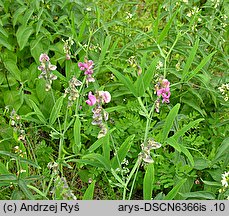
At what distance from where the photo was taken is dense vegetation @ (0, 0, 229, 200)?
87.9 inches

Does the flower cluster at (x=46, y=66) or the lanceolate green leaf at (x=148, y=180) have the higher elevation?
the flower cluster at (x=46, y=66)

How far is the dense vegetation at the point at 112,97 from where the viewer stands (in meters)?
2.23

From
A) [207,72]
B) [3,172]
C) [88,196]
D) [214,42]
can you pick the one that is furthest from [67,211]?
[214,42]

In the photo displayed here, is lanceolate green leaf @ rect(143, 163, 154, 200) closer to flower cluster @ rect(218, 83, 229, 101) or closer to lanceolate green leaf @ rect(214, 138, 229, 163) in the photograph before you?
lanceolate green leaf @ rect(214, 138, 229, 163)

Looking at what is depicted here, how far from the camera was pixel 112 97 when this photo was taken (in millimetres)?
2660

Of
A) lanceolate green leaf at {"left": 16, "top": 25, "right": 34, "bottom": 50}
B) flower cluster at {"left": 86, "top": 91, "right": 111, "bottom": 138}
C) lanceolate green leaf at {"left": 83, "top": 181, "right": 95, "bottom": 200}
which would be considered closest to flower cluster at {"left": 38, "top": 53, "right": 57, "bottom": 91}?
flower cluster at {"left": 86, "top": 91, "right": 111, "bottom": 138}

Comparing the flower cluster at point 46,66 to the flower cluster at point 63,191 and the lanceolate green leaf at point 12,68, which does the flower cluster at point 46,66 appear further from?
the lanceolate green leaf at point 12,68

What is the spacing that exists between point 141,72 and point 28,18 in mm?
886

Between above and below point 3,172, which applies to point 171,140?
above

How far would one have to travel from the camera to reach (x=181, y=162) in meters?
2.23

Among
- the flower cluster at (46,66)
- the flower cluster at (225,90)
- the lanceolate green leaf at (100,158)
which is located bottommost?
the lanceolate green leaf at (100,158)

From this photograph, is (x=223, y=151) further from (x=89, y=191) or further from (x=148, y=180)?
(x=89, y=191)

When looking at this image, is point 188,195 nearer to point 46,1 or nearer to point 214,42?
point 214,42

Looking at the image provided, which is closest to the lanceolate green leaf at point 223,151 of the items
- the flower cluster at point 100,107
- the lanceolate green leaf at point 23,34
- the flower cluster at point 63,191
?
the flower cluster at point 100,107
